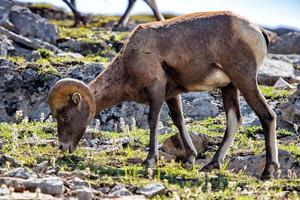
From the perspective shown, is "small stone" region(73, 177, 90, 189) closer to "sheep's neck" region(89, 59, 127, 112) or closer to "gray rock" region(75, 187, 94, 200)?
"gray rock" region(75, 187, 94, 200)

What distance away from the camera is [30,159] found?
13.5 m

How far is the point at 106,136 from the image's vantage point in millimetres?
16922

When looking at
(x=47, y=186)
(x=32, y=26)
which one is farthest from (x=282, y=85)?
(x=47, y=186)

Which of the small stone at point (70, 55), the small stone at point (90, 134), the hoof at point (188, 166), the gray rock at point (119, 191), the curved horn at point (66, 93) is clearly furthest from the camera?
the small stone at point (70, 55)

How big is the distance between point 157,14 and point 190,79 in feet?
45.4

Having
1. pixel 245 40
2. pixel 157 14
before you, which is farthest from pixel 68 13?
pixel 245 40

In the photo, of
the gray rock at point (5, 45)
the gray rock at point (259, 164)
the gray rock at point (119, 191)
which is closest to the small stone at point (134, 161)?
the gray rock at point (259, 164)

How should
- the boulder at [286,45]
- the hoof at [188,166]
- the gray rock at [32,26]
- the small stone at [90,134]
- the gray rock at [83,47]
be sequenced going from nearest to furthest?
the hoof at [188,166]
the small stone at [90,134]
the gray rock at [83,47]
the gray rock at [32,26]
the boulder at [286,45]

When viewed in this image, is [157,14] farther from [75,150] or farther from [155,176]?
[155,176]

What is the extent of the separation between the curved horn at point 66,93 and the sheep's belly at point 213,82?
177 centimetres

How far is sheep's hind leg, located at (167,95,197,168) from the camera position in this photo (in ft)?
49.2

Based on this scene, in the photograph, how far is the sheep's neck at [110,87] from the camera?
1509 centimetres

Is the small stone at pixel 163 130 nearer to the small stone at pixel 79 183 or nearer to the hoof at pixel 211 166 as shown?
the hoof at pixel 211 166

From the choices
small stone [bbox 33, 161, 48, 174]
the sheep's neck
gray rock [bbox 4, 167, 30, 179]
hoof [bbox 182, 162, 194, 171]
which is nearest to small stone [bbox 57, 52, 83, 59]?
the sheep's neck
